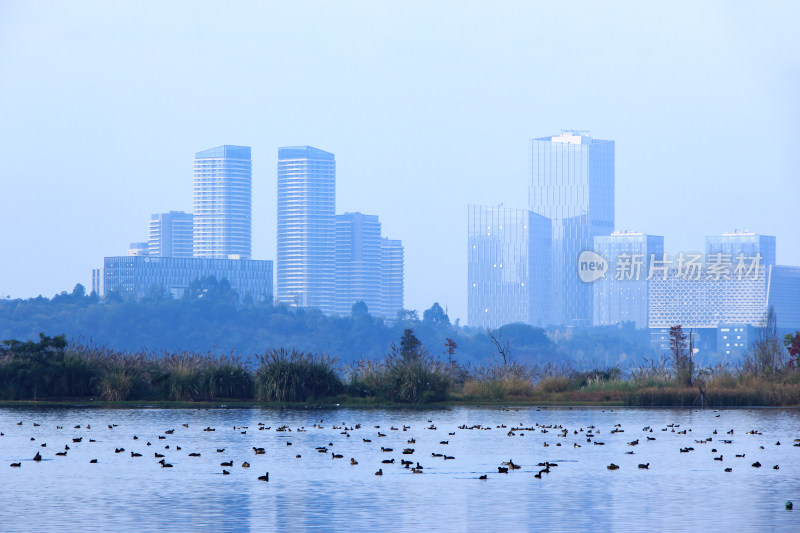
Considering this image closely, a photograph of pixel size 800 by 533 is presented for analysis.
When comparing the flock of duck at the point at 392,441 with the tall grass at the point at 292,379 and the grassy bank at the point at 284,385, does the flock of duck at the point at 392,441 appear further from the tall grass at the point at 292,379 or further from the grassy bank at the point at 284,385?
the grassy bank at the point at 284,385

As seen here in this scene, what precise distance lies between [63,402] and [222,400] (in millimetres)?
Result: 6330

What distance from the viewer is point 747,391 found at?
49.1 meters

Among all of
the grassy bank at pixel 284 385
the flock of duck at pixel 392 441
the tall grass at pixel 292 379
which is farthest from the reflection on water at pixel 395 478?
the grassy bank at pixel 284 385

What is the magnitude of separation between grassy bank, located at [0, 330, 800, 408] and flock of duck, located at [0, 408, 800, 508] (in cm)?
1072

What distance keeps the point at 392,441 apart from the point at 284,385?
57.4 feet

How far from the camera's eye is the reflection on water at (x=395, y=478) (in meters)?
18.0

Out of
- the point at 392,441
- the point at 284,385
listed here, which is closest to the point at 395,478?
the point at 392,441

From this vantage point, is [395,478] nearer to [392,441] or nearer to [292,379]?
[392,441]

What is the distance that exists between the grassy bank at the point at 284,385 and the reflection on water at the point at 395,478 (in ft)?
30.9

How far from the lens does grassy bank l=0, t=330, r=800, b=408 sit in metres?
48.4

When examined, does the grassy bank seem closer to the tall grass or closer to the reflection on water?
the tall grass

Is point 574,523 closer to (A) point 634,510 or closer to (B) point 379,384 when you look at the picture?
(A) point 634,510

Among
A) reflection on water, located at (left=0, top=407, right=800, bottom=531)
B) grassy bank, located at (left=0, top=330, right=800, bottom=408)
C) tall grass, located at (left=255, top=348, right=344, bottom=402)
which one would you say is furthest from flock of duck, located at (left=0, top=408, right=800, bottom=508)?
grassy bank, located at (left=0, top=330, right=800, bottom=408)

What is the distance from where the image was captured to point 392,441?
31.1 metres
